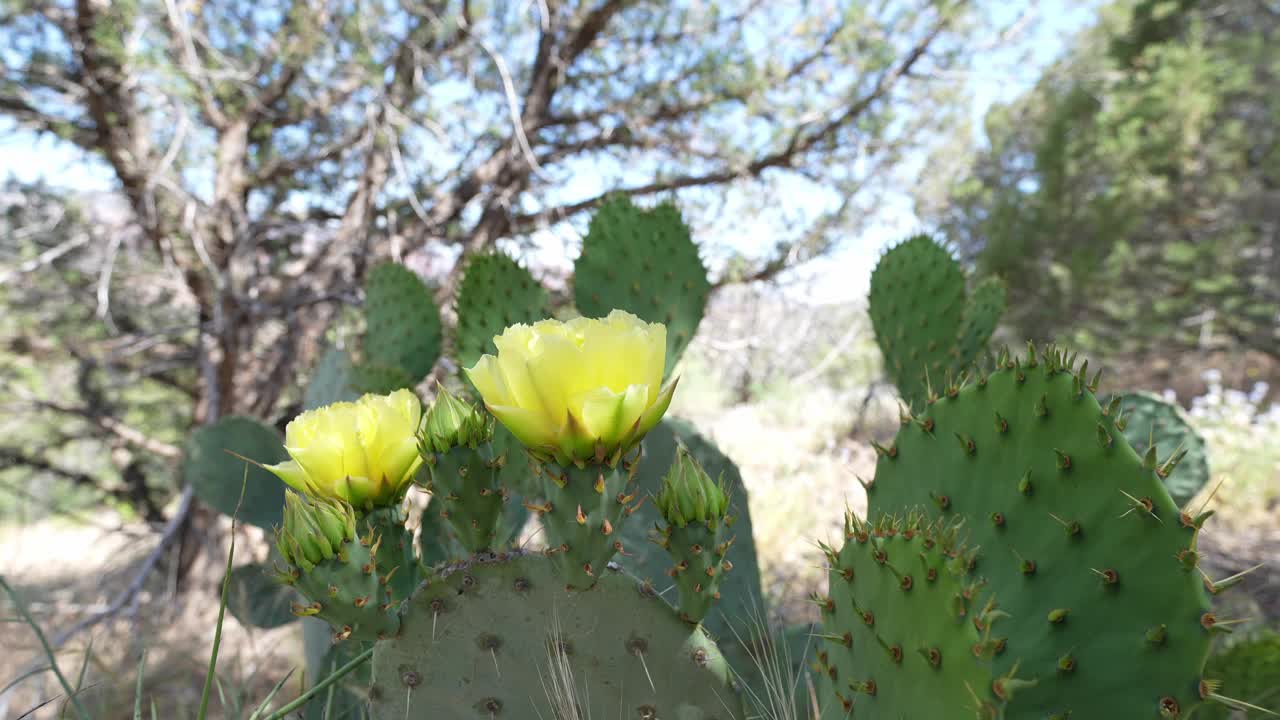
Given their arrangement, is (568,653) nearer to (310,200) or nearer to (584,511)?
(584,511)

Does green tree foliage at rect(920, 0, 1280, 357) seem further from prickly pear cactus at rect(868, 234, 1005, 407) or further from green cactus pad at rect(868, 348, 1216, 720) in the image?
green cactus pad at rect(868, 348, 1216, 720)

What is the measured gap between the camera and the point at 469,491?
0.63 meters

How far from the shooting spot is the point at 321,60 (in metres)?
3.13

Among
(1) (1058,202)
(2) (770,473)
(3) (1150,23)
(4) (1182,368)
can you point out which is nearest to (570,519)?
(2) (770,473)

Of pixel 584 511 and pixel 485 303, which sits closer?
pixel 584 511

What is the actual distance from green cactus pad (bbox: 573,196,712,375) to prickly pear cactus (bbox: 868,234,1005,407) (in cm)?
53

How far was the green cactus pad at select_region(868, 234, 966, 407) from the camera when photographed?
4.98ft

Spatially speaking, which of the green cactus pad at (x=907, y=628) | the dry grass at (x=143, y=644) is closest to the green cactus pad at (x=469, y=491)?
the green cactus pad at (x=907, y=628)

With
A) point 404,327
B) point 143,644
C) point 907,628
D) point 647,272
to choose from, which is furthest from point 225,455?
point 907,628

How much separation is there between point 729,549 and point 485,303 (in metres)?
0.63

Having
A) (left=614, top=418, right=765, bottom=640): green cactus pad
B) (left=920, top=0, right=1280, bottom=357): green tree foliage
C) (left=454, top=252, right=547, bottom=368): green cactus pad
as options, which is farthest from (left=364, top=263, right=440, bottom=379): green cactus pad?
(left=920, top=0, right=1280, bottom=357): green tree foliage

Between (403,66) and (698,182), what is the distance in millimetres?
1537

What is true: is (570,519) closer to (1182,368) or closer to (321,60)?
(321,60)

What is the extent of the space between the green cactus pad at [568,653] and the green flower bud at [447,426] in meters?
0.12
